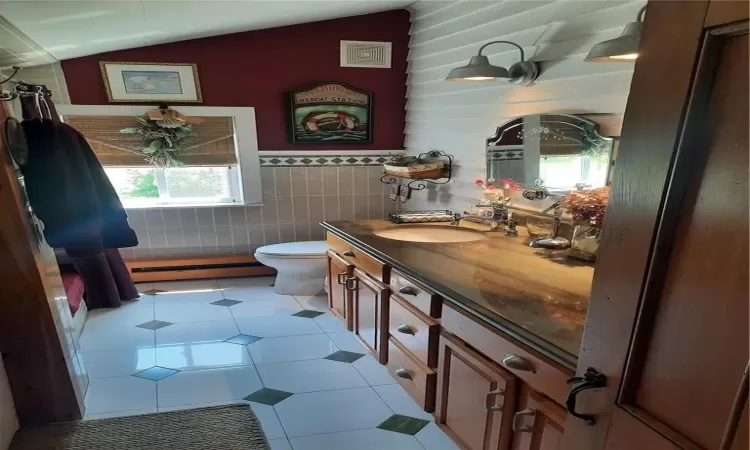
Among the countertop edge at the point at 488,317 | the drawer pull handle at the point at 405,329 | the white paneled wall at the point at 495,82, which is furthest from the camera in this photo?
the white paneled wall at the point at 495,82

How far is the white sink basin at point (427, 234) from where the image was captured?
7.55 ft

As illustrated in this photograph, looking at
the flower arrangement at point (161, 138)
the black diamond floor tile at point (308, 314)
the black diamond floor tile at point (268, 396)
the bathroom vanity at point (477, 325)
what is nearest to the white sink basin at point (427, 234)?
the bathroom vanity at point (477, 325)

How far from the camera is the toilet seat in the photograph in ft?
10.8

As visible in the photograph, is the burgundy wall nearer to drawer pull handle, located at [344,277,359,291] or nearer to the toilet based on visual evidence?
the toilet

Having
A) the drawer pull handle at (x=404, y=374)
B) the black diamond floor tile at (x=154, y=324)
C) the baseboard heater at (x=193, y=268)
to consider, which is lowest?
the black diamond floor tile at (x=154, y=324)

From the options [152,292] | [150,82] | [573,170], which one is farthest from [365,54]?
[152,292]

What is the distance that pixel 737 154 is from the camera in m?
0.56

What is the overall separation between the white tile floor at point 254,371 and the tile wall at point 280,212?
55cm

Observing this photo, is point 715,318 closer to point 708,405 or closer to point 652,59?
point 708,405

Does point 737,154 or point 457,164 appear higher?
point 737,154

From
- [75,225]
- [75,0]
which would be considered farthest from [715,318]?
[75,0]

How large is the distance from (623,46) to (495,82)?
1115mm

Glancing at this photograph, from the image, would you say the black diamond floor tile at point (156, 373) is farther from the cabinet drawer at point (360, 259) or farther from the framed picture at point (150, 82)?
the framed picture at point (150, 82)

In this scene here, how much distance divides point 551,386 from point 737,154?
2.30 feet
